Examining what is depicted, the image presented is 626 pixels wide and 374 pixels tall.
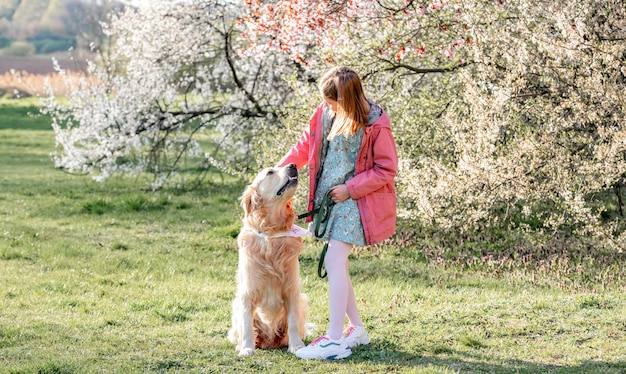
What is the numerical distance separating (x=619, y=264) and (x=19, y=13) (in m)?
60.8

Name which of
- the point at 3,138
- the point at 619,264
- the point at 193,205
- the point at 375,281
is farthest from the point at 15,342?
the point at 3,138

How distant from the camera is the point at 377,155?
5.64m

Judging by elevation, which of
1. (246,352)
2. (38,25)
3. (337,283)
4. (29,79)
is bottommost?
(246,352)

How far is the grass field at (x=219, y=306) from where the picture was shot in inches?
227

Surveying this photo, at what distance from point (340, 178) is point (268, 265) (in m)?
0.82

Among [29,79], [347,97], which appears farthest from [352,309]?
[29,79]

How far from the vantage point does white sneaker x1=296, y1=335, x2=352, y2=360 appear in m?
5.71

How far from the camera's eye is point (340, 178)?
579 cm

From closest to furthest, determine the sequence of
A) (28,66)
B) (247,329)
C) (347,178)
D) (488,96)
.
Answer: (347,178), (247,329), (488,96), (28,66)

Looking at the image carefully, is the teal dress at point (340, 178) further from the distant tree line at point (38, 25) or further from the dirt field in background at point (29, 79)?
the distant tree line at point (38, 25)

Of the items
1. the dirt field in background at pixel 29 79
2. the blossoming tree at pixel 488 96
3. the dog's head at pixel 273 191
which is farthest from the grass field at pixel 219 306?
the dirt field in background at pixel 29 79

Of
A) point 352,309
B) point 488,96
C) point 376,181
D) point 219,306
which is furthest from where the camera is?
point 488,96

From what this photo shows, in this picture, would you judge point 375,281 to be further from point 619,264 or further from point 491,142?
point 619,264

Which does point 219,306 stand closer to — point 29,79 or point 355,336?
point 355,336
